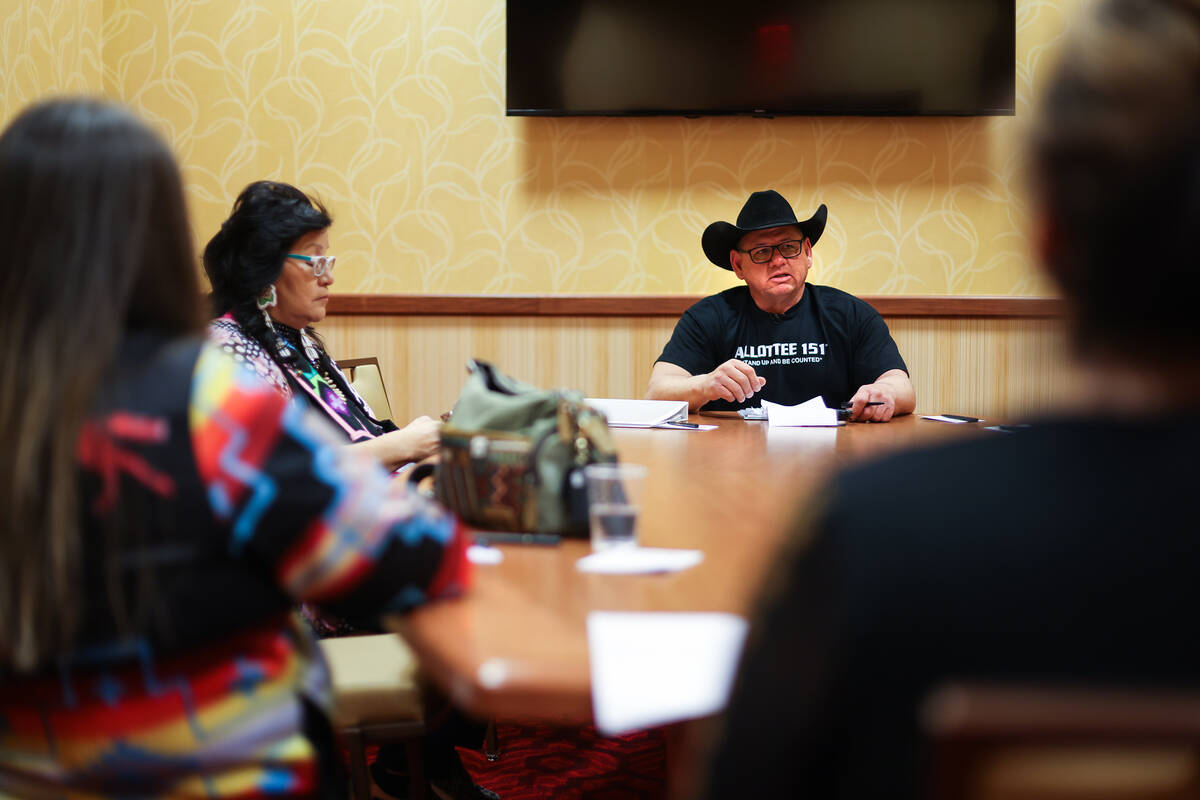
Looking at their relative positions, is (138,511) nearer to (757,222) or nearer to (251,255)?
(251,255)

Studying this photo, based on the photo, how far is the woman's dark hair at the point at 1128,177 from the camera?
20.1 inches

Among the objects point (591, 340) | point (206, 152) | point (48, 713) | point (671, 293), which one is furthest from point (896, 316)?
point (48, 713)

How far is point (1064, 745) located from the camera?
1.42ft

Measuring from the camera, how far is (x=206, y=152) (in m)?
3.93

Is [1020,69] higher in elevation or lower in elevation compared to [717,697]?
higher

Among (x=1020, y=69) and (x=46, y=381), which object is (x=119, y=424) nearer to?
(x=46, y=381)

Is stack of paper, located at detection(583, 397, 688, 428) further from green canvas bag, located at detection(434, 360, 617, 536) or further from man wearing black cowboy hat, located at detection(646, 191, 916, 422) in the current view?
green canvas bag, located at detection(434, 360, 617, 536)

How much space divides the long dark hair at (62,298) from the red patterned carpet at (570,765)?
150cm

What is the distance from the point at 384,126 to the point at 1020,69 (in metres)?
2.53

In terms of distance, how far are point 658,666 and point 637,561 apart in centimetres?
31

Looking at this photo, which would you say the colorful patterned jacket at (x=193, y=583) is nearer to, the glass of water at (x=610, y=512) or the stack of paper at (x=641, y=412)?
the glass of water at (x=610, y=512)

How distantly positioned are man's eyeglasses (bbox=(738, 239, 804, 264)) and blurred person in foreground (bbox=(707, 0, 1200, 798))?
2.53 metres

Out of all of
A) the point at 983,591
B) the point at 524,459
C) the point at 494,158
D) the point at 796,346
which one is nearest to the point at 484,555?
the point at 524,459

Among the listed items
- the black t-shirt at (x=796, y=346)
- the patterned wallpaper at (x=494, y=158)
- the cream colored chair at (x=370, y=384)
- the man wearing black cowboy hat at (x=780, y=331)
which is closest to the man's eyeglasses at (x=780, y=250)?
the man wearing black cowboy hat at (x=780, y=331)
